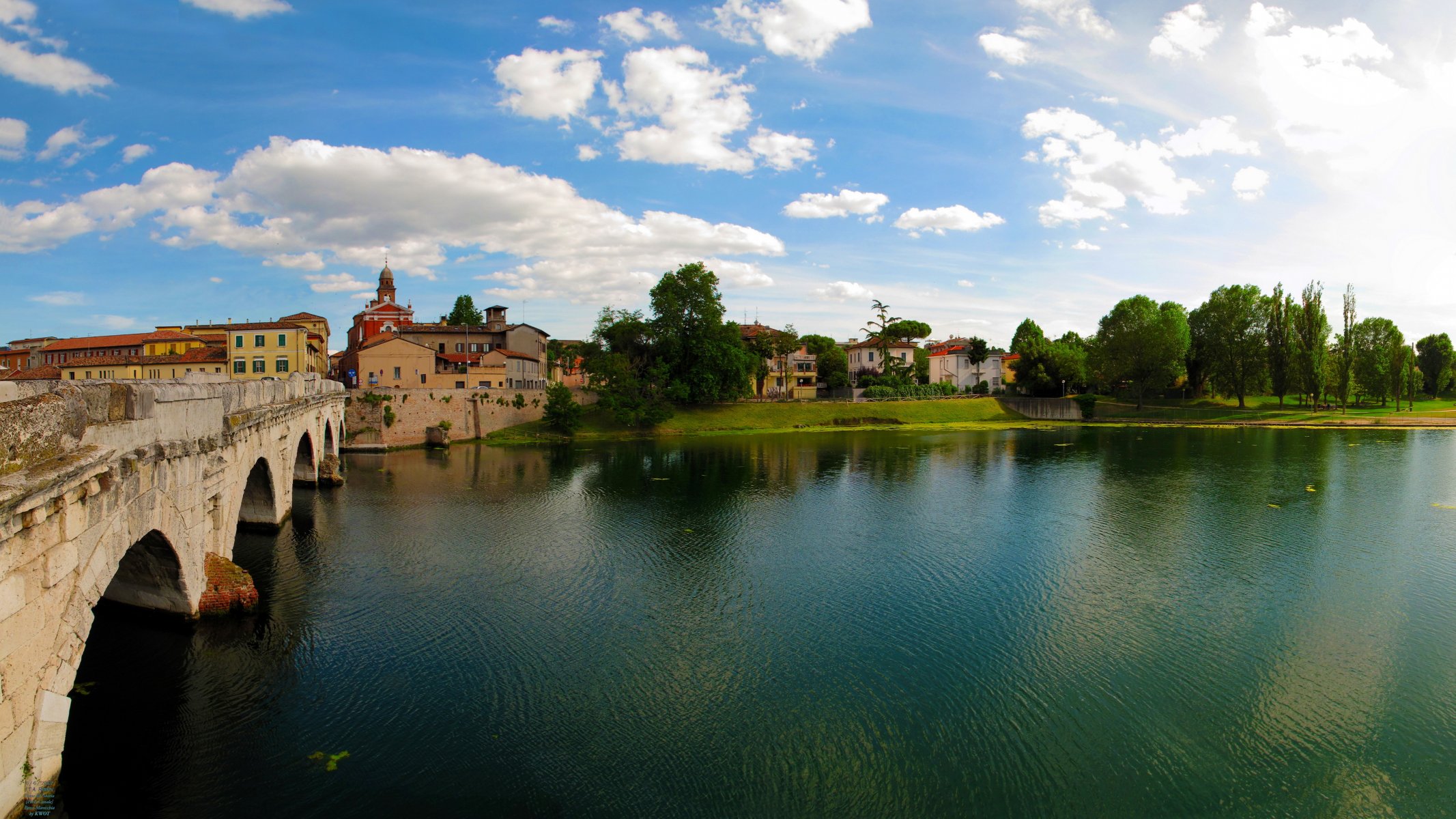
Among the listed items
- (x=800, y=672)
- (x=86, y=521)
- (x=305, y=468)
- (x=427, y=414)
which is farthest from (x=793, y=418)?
(x=86, y=521)

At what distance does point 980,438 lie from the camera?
77.1 m

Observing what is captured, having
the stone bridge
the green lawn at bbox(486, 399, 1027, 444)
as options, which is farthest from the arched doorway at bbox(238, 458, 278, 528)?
the green lawn at bbox(486, 399, 1027, 444)

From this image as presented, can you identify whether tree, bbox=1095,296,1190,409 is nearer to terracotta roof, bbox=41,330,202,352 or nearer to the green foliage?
the green foliage

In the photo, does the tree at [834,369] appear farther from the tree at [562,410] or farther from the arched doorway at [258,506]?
the arched doorway at [258,506]

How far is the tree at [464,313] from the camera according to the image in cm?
12450

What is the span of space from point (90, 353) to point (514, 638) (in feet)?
270

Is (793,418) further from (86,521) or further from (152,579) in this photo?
(86,521)

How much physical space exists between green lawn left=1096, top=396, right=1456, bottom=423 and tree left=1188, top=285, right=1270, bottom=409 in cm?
270

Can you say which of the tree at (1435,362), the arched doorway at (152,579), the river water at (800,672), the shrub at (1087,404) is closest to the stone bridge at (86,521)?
the arched doorway at (152,579)

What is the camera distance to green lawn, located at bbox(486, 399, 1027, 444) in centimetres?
7638

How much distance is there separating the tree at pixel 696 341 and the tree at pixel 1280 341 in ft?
218

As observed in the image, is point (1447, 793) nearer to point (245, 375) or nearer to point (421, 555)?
point (421, 555)

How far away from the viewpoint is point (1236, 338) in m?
94.6

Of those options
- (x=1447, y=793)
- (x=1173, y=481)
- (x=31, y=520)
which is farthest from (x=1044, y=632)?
(x=1173, y=481)
